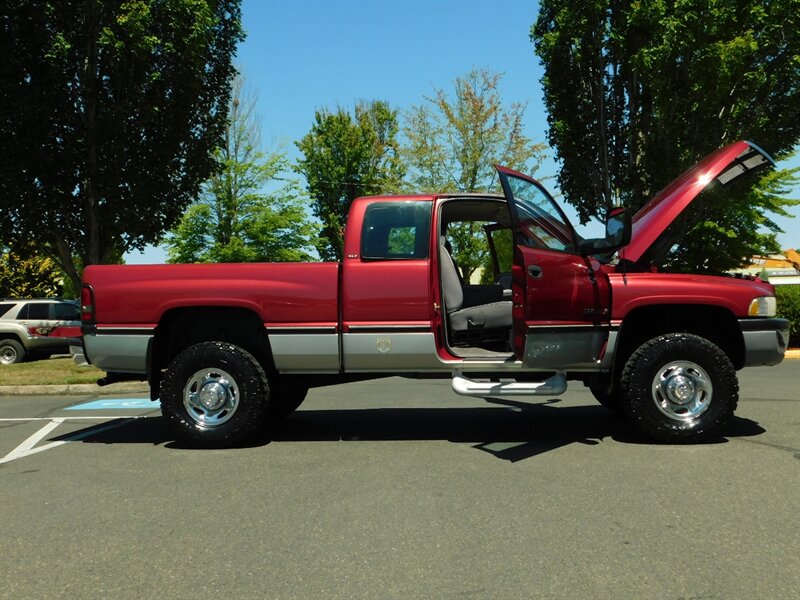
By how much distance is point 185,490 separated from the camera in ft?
15.0

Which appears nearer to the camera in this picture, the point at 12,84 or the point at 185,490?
the point at 185,490

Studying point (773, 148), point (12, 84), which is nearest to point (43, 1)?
point (12, 84)

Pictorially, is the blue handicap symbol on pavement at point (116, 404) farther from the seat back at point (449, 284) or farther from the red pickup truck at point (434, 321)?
the seat back at point (449, 284)

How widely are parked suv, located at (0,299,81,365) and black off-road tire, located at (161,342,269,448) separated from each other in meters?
13.2

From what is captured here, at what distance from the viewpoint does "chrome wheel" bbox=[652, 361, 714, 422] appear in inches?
222

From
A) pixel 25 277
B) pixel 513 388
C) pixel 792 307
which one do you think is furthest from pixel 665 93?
pixel 25 277

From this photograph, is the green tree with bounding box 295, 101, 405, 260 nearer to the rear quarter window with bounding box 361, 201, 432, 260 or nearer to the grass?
the grass

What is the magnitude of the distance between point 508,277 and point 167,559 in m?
4.73

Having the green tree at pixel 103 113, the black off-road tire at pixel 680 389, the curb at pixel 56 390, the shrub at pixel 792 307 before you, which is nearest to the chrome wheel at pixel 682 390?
the black off-road tire at pixel 680 389

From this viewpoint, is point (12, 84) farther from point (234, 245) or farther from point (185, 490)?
point (185, 490)

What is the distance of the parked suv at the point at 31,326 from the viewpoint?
17781mm

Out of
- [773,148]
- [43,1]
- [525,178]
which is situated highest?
[43,1]

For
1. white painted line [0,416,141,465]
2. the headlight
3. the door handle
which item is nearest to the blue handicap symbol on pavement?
white painted line [0,416,141,465]

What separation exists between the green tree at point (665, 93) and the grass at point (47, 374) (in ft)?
42.9
